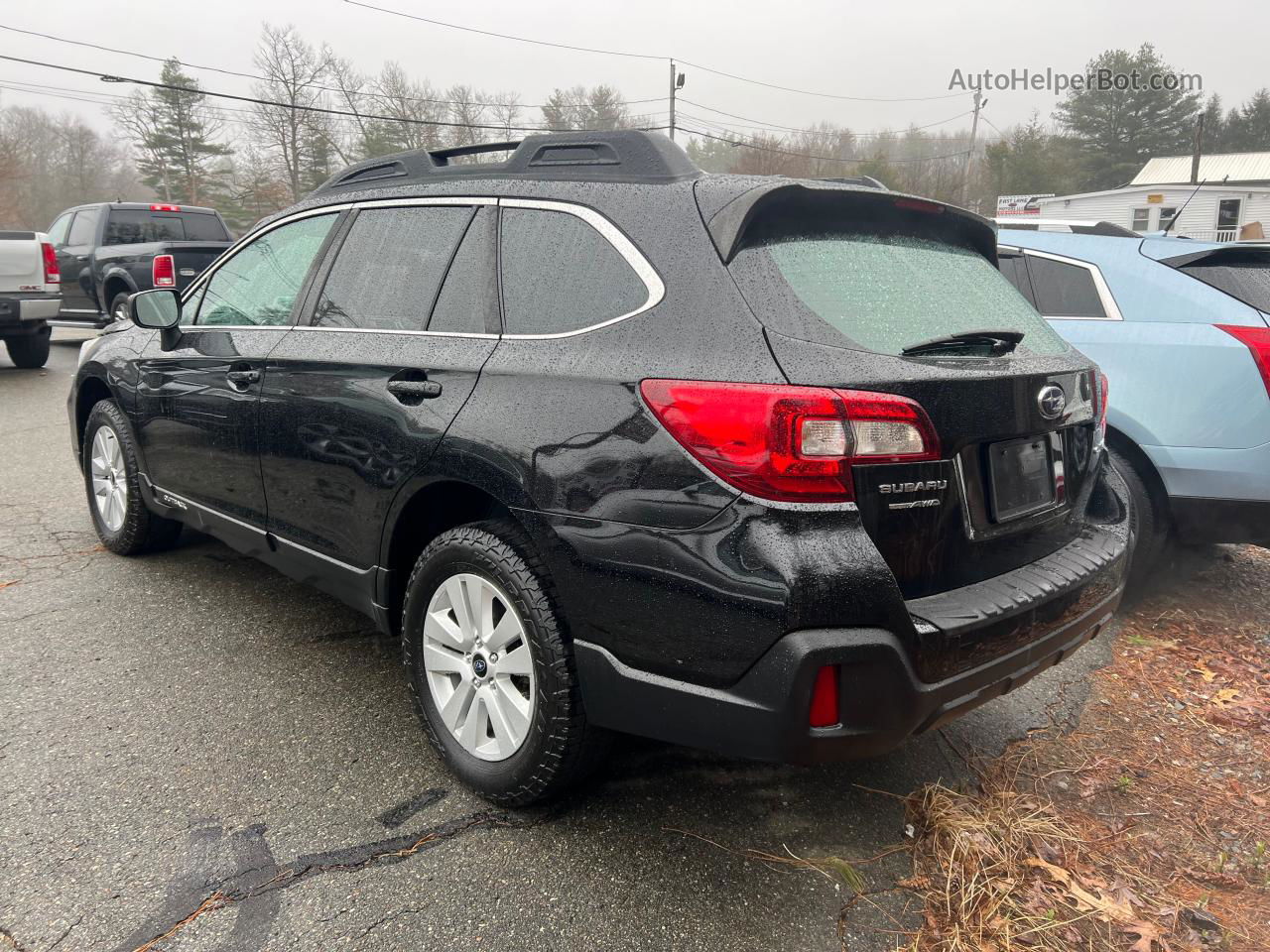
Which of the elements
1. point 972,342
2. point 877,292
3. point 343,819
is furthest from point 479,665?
point 972,342

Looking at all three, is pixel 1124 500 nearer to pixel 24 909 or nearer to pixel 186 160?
pixel 24 909

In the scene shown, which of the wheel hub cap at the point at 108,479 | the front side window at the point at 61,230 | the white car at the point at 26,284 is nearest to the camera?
the wheel hub cap at the point at 108,479

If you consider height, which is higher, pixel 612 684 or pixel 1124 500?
pixel 1124 500

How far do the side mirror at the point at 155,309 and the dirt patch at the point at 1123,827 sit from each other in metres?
3.44

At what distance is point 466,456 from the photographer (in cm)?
242

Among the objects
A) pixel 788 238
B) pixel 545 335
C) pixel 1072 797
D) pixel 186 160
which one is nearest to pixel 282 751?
pixel 545 335

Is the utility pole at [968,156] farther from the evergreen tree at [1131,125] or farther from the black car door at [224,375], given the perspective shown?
the black car door at [224,375]

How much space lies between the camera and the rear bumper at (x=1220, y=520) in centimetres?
371

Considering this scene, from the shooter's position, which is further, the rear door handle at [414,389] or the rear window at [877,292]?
the rear door handle at [414,389]

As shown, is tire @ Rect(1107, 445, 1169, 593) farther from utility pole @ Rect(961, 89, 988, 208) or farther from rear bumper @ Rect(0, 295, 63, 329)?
utility pole @ Rect(961, 89, 988, 208)

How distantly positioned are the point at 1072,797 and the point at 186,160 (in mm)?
58860

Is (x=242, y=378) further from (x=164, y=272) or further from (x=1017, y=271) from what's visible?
(x=164, y=272)

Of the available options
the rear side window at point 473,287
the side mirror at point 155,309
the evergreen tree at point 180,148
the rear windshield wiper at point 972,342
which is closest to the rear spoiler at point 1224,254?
the rear windshield wiper at point 972,342

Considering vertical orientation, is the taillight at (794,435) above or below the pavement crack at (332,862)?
above
